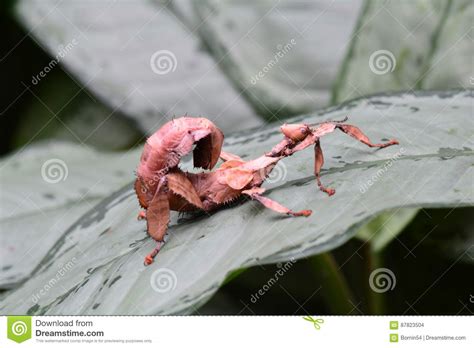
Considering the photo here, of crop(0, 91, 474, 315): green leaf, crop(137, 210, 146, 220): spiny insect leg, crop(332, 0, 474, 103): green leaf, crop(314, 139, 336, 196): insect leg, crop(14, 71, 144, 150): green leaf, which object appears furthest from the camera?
crop(14, 71, 144, 150): green leaf

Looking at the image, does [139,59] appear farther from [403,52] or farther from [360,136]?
[360,136]

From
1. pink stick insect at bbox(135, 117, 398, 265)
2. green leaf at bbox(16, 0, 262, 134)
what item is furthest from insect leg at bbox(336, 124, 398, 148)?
green leaf at bbox(16, 0, 262, 134)

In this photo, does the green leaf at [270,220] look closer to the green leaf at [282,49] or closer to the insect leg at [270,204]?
the insect leg at [270,204]

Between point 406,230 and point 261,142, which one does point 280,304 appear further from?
point 261,142

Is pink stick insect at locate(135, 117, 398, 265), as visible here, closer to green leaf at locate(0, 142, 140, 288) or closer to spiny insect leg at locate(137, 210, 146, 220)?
spiny insect leg at locate(137, 210, 146, 220)

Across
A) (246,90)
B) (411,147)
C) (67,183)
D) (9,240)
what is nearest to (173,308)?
(411,147)
